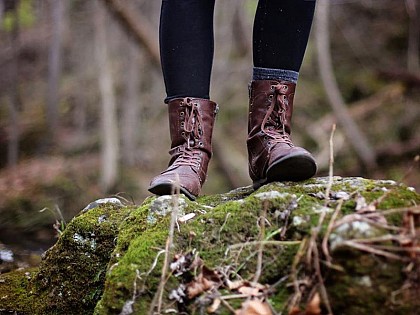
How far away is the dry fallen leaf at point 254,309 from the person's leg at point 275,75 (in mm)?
621

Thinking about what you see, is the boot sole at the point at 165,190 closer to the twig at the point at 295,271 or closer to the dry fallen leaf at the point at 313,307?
the twig at the point at 295,271

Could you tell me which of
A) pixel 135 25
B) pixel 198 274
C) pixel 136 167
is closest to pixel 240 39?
pixel 136 167

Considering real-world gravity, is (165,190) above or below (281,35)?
below

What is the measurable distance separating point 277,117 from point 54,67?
7623mm

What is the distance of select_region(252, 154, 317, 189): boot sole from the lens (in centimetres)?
175

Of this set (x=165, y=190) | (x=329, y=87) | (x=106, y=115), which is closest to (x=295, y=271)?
(x=165, y=190)

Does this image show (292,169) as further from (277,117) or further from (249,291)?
(249,291)

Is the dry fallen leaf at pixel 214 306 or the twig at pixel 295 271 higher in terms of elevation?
the twig at pixel 295 271

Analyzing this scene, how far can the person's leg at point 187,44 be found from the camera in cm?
191

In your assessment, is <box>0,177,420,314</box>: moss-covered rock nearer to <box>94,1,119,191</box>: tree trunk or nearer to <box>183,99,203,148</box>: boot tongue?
<box>183,99,203,148</box>: boot tongue

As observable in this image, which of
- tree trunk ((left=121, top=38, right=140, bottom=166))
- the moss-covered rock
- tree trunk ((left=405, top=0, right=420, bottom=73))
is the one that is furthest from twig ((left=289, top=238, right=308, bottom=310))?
tree trunk ((left=405, top=0, right=420, bottom=73))

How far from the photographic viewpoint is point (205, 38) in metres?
1.94

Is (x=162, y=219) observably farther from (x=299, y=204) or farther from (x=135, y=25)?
(x=135, y=25)

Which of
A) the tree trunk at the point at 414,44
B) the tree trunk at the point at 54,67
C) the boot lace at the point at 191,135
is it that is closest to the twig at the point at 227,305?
the boot lace at the point at 191,135
